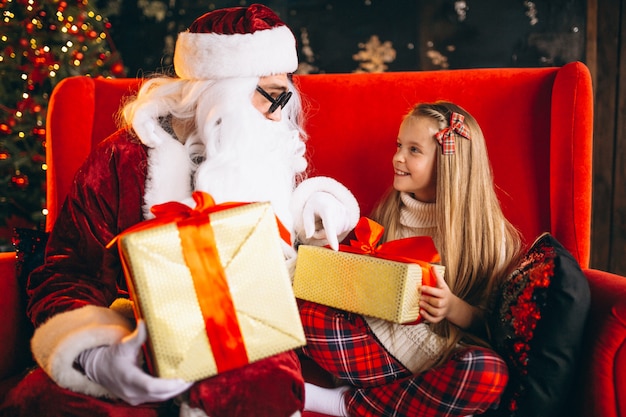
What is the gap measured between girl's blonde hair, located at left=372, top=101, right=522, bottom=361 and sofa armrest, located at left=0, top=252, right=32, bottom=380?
49.3 inches

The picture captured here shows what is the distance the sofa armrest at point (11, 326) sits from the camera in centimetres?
144

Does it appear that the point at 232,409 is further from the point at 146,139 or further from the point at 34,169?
the point at 34,169

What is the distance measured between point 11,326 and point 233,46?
3.29 feet

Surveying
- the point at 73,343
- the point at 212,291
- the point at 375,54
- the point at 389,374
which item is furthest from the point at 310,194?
the point at 375,54

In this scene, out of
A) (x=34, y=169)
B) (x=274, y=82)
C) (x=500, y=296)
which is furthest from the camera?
(x=34, y=169)

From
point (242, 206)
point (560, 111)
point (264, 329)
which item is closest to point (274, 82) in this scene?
point (242, 206)

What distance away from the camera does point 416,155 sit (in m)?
1.68

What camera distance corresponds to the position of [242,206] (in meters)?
1.04

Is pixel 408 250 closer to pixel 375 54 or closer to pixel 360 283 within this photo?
pixel 360 283

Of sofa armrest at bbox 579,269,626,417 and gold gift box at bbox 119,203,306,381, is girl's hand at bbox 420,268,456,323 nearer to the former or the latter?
sofa armrest at bbox 579,269,626,417

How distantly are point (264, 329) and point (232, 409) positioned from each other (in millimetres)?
175

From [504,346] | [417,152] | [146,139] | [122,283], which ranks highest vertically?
[146,139]

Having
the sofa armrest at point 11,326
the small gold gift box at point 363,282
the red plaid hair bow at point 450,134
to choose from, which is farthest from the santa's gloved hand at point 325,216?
the sofa armrest at point 11,326

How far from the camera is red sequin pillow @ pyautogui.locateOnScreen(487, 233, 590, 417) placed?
121 centimetres
